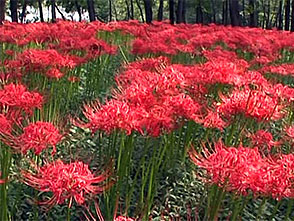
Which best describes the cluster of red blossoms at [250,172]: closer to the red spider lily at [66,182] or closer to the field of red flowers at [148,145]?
the field of red flowers at [148,145]

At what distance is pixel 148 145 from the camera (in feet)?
10.8

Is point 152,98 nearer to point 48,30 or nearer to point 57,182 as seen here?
point 57,182

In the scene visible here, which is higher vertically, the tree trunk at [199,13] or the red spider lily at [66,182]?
the tree trunk at [199,13]

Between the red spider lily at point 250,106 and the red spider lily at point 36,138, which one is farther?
the red spider lily at point 250,106

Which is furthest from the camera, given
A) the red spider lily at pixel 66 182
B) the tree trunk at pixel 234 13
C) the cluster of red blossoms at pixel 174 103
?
the tree trunk at pixel 234 13

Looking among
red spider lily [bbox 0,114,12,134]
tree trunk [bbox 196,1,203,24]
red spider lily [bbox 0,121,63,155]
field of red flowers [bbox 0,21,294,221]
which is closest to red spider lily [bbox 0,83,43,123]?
field of red flowers [bbox 0,21,294,221]

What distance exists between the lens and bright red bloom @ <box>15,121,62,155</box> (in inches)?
83.4

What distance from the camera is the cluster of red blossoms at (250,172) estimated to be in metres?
2.00

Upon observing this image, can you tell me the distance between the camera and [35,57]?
11.8ft

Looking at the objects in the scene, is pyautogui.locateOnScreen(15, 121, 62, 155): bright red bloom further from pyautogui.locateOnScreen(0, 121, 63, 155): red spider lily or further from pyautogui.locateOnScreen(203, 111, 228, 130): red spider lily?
pyautogui.locateOnScreen(203, 111, 228, 130): red spider lily

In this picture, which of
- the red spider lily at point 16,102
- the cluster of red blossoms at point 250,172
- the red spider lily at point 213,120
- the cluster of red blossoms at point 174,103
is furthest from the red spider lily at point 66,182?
the red spider lily at point 213,120

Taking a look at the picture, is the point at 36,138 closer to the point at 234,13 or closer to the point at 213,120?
the point at 213,120

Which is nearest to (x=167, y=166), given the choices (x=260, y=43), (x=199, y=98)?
(x=199, y=98)

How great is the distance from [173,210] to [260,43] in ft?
9.96
